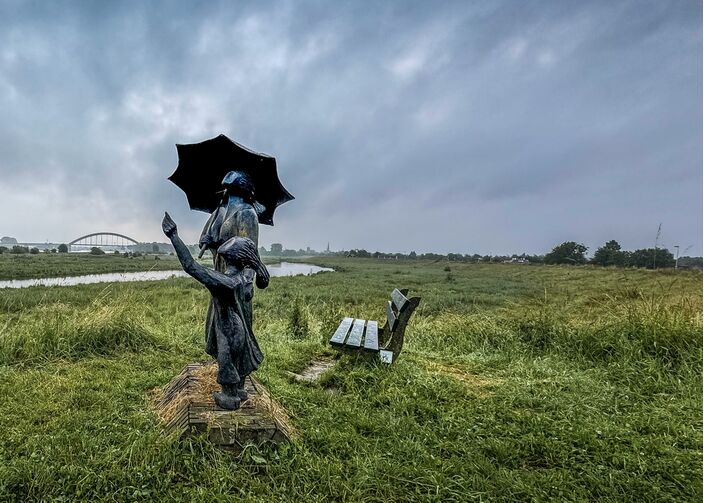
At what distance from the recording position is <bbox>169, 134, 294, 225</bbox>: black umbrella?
10.5ft

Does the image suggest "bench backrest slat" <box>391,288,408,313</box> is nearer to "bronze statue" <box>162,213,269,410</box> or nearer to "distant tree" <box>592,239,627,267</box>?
"bronze statue" <box>162,213,269,410</box>

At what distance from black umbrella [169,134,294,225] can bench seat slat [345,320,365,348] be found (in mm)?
1920

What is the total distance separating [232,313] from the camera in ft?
9.51

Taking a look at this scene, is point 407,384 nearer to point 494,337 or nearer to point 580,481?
point 580,481

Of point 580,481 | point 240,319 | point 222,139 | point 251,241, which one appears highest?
point 222,139

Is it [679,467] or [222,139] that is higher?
[222,139]

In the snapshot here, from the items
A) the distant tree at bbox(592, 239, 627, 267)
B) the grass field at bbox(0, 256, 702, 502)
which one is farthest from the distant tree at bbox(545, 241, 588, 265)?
the grass field at bbox(0, 256, 702, 502)

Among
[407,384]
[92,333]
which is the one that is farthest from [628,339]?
[92,333]

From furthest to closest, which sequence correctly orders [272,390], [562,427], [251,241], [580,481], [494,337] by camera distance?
1. [494,337]
2. [272,390]
3. [562,427]
4. [251,241]
5. [580,481]

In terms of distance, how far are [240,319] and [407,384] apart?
7.04ft

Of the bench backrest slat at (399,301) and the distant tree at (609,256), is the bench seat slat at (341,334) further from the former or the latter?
the distant tree at (609,256)

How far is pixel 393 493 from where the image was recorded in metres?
2.42

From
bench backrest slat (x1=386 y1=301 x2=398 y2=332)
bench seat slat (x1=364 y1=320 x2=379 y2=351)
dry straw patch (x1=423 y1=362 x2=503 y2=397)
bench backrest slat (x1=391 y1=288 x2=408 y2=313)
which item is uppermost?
bench backrest slat (x1=391 y1=288 x2=408 y2=313)

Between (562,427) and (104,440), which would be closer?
(104,440)
